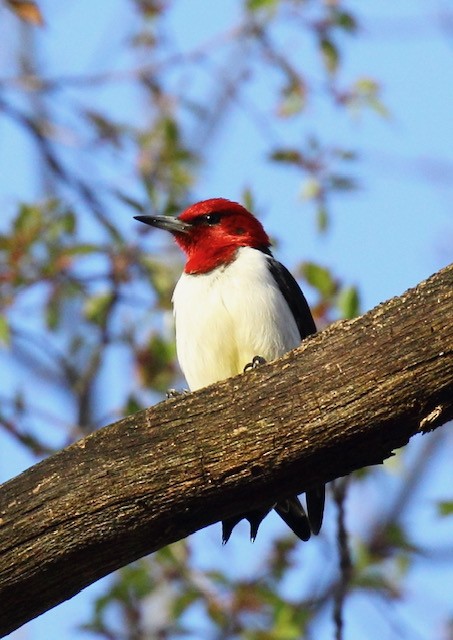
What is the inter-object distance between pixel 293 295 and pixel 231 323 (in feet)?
1.64

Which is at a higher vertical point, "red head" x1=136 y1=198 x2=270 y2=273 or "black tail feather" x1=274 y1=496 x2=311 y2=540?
"red head" x1=136 y1=198 x2=270 y2=273

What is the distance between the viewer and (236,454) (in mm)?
3295

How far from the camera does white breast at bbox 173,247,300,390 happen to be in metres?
5.04

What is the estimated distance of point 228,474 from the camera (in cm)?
329

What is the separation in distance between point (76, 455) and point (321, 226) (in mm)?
4355

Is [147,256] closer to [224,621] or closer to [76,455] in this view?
[224,621]

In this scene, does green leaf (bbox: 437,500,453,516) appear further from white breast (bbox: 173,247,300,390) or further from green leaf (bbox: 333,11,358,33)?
green leaf (bbox: 333,11,358,33)

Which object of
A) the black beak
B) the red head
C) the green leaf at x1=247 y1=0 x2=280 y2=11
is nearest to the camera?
the red head

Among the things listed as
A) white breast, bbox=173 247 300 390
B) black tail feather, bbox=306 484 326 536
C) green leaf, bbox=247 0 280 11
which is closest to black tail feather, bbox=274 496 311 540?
black tail feather, bbox=306 484 326 536

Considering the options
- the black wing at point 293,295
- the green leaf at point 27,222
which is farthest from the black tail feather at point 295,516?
the green leaf at point 27,222

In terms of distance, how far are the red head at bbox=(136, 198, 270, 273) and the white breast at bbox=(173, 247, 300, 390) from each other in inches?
Answer: 20.5

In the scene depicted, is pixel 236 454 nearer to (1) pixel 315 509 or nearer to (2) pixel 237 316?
(1) pixel 315 509

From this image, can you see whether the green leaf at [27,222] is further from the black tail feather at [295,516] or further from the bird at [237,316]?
the black tail feather at [295,516]

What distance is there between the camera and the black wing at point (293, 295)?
5363 millimetres
